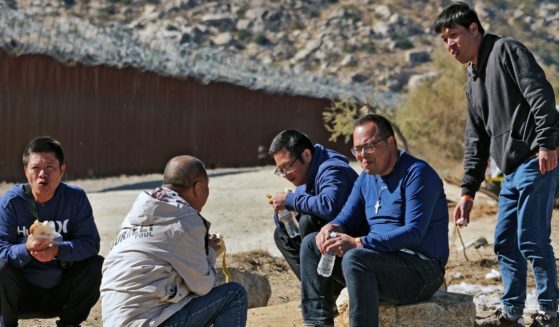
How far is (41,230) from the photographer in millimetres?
5691

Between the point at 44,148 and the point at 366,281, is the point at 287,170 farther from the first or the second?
the point at 44,148

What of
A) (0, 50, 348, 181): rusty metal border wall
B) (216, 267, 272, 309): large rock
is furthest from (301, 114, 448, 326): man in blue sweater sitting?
(0, 50, 348, 181): rusty metal border wall

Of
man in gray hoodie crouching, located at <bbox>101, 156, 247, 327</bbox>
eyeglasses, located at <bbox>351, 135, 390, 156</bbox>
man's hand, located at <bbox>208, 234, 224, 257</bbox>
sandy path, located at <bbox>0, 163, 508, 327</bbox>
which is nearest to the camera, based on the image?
man in gray hoodie crouching, located at <bbox>101, 156, 247, 327</bbox>

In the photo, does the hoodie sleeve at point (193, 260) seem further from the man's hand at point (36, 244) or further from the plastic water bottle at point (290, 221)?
the plastic water bottle at point (290, 221)

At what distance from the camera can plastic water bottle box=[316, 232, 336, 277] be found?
5574 millimetres

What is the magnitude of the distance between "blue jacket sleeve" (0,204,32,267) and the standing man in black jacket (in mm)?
2652

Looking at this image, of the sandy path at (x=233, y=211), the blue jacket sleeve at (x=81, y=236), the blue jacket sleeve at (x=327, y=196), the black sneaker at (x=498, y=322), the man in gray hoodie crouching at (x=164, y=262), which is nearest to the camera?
the man in gray hoodie crouching at (x=164, y=262)

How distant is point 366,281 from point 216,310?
85cm

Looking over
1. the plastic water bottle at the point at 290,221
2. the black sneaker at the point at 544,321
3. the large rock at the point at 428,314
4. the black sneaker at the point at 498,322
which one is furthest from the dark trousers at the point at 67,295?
the black sneaker at the point at 544,321

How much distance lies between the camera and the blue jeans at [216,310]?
187 inches

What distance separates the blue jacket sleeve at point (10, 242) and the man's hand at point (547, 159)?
2993 mm

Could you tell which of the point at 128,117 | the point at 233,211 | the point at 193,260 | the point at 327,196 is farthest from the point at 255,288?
the point at 128,117

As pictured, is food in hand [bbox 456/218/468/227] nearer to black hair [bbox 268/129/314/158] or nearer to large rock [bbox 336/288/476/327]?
large rock [bbox 336/288/476/327]

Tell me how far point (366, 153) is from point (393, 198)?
0.96ft
